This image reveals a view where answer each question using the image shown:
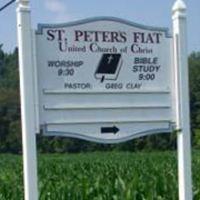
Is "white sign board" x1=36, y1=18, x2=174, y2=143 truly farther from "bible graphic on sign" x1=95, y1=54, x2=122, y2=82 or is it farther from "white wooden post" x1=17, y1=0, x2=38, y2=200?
→ "white wooden post" x1=17, y1=0, x2=38, y2=200

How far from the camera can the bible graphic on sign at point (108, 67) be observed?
18.9 ft

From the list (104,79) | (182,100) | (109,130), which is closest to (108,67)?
(104,79)

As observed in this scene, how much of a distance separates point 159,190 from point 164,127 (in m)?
3.68

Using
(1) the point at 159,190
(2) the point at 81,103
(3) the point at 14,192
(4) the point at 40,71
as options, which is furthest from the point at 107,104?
(3) the point at 14,192

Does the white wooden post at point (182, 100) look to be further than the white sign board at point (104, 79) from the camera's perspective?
Yes

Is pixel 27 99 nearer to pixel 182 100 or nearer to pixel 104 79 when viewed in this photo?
pixel 104 79

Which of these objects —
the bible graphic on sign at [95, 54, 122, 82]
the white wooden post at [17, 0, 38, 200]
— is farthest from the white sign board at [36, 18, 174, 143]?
the white wooden post at [17, 0, 38, 200]

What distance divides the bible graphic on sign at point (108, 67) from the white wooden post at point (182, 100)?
1.64 ft

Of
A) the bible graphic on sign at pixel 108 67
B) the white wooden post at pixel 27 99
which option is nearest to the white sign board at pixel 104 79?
the bible graphic on sign at pixel 108 67

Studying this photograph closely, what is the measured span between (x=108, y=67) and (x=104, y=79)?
101 millimetres

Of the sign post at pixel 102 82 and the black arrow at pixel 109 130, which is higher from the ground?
the sign post at pixel 102 82

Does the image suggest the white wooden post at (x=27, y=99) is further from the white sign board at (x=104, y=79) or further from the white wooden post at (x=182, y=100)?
the white wooden post at (x=182, y=100)

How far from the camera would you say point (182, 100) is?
5898mm

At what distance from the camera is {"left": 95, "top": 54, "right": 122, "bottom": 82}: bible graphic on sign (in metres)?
5.76
